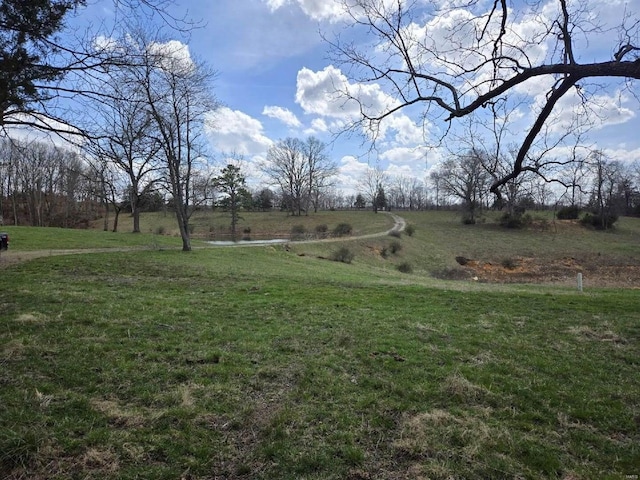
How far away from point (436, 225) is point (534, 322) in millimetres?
54897

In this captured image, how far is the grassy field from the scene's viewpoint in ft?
10.0

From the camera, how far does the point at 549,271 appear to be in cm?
3262

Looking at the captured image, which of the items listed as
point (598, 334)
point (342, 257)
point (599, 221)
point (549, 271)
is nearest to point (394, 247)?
point (342, 257)

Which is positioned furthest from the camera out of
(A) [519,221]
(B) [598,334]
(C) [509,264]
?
(A) [519,221]

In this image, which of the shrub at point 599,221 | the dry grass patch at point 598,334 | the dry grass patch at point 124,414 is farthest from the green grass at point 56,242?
the shrub at point 599,221

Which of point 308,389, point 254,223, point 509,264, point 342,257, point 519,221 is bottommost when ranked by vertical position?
point 509,264

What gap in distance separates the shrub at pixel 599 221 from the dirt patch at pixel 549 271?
62.0 feet

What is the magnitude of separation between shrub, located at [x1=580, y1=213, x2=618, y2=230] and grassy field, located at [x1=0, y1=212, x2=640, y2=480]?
173 ft

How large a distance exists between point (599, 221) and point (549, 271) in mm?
28372

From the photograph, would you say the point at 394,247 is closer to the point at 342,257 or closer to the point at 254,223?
the point at 342,257

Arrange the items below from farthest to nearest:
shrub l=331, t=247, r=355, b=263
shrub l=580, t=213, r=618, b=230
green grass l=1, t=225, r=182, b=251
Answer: shrub l=580, t=213, r=618, b=230 → shrub l=331, t=247, r=355, b=263 → green grass l=1, t=225, r=182, b=251

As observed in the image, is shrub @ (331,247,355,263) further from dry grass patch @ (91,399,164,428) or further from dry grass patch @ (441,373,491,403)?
dry grass patch @ (91,399,164,428)

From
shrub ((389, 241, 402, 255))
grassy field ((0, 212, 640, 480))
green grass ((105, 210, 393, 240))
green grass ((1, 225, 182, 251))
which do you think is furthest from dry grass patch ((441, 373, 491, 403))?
green grass ((105, 210, 393, 240))

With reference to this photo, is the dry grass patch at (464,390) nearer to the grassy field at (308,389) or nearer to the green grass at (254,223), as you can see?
the grassy field at (308,389)
